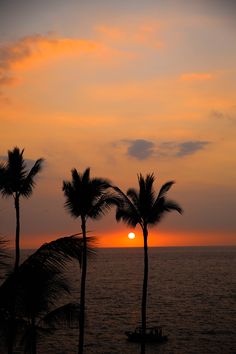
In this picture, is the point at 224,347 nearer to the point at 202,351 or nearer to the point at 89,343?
the point at 202,351

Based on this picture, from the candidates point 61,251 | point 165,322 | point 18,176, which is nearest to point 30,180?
point 18,176

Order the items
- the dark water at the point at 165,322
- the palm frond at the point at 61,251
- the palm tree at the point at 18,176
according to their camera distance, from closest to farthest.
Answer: the palm frond at the point at 61,251 → the palm tree at the point at 18,176 → the dark water at the point at 165,322

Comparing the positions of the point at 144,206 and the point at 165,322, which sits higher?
the point at 144,206

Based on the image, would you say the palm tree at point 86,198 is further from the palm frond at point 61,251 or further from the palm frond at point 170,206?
the palm frond at point 61,251

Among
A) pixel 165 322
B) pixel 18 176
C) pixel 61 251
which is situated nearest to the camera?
pixel 61 251

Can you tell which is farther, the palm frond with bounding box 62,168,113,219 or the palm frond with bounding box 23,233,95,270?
the palm frond with bounding box 62,168,113,219

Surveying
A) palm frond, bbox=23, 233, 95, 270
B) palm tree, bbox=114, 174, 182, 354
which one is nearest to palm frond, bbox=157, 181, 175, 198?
palm tree, bbox=114, 174, 182, 354

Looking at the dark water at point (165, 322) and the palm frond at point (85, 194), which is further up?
the palm frond at point (85, 194)

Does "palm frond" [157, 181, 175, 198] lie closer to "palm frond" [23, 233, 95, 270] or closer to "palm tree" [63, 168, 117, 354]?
"palm tree" [63, 168, 117, 354]

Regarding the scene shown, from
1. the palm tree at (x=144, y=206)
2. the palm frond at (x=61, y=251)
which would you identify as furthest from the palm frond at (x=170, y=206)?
the palm frond at (x=61, y=251)

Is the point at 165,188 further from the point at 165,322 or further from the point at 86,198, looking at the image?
the point at 165,322

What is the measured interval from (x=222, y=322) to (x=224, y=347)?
646 inches

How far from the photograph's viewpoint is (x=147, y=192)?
27.5m

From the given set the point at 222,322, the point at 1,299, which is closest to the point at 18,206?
the point at 1,299
